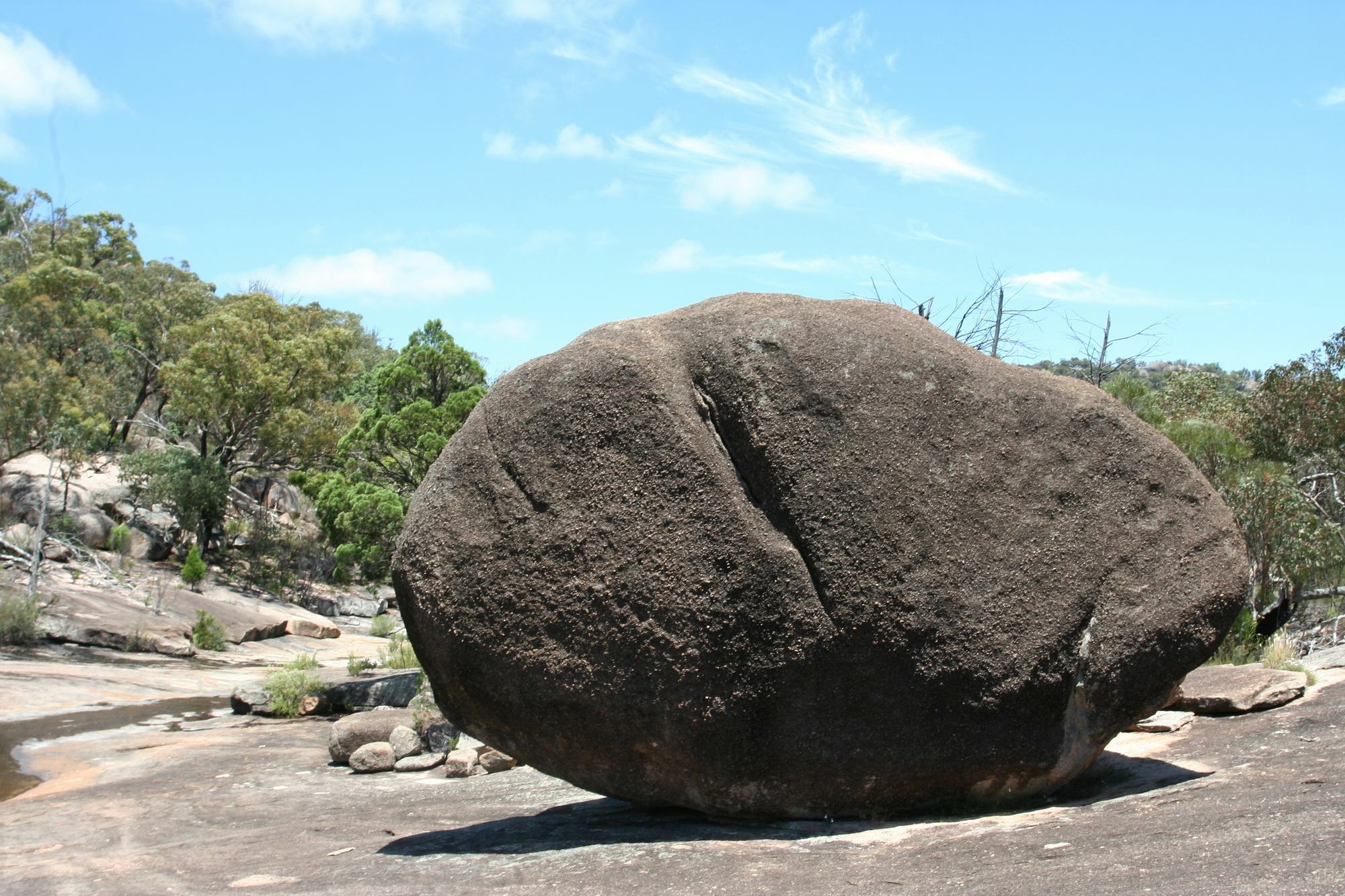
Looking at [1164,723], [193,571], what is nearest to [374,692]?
[1164,723]

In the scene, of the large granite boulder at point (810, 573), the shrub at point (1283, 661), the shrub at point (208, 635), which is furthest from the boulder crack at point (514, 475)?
the shrub at point (208, 635)

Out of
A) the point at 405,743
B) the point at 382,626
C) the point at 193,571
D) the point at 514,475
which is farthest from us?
the point at 382,626

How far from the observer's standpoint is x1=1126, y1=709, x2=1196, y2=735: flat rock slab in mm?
8508

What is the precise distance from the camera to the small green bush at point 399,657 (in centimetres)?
2148

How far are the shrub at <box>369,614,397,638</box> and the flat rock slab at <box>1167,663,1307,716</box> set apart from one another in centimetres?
2400

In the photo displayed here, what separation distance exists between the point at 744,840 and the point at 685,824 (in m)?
0.62

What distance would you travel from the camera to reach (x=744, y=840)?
6.39 metres

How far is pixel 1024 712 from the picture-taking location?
6.42 m

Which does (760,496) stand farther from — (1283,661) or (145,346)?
(145,346)

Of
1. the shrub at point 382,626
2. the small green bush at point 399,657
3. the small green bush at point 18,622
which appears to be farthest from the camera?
the shrub at point 382,626

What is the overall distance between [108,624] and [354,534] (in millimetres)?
7360

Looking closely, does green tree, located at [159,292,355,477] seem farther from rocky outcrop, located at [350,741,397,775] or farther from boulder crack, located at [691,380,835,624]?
boulder crack, located at [691,380,835,624]

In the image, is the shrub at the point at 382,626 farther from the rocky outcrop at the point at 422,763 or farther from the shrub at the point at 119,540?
the rocky outcrop at the point at 422,763

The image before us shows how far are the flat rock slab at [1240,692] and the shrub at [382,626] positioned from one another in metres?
24.0
